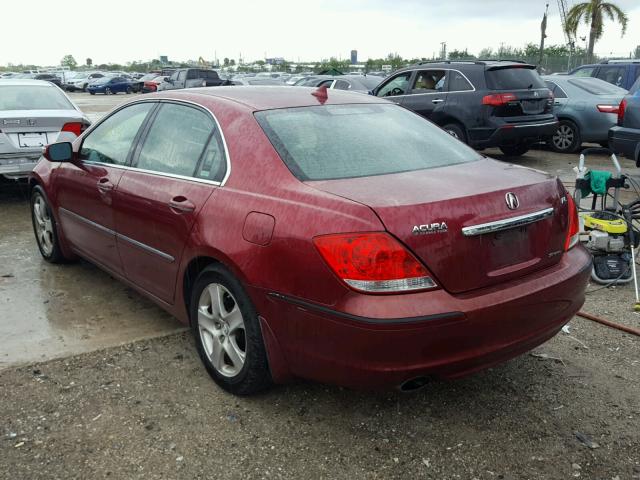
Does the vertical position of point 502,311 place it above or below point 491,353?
above

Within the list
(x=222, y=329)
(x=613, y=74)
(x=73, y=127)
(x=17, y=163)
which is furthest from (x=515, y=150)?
(x=222, y=329)

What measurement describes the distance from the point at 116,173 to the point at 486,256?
2.48 metres

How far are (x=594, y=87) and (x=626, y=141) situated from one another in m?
4.13

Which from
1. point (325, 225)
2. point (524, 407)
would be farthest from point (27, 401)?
point (524, 407)

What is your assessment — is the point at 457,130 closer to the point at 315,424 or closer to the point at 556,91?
the point at 556,91

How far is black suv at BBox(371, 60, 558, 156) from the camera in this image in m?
10.0

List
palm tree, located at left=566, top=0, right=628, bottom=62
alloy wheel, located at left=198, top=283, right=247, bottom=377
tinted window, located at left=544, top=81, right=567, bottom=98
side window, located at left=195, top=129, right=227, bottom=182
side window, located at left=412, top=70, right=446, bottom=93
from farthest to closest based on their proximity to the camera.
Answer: palm tree, located at left=566, top=0, right=628, bottom=62 < tinted window, located at left=544, top=81, right=567, bottom=98 < side window, located at left=412, top=70, right=446, bottom=93 < side window, located at left=195, top=129, right=227, bottom=182 < alloy wheel, located at left=198, top=283, right=247, bottom=377

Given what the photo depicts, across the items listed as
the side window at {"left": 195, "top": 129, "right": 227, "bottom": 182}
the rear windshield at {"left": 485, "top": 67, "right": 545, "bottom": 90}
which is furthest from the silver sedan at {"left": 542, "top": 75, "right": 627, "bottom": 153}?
the side window at {"left": 195, "top": 129, "right": 227, "bottom": 182}

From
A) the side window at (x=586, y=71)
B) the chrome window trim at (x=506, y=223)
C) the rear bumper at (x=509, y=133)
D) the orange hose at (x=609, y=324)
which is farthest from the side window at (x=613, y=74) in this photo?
the chrome window trim at (x=506, y=223)

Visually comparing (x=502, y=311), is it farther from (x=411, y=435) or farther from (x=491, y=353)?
(x=411, y=435)

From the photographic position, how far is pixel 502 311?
2.69 meters

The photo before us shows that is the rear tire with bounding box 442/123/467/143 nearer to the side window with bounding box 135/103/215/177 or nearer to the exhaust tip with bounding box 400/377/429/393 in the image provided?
the side window with bounding box 135/103/215/177

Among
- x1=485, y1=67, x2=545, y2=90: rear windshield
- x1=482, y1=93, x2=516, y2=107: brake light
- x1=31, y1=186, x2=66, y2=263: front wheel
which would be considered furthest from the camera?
x1=485, y1=67, x2=545, y2=90: rear windshield

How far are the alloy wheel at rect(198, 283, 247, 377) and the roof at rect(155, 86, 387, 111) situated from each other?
102 cm
